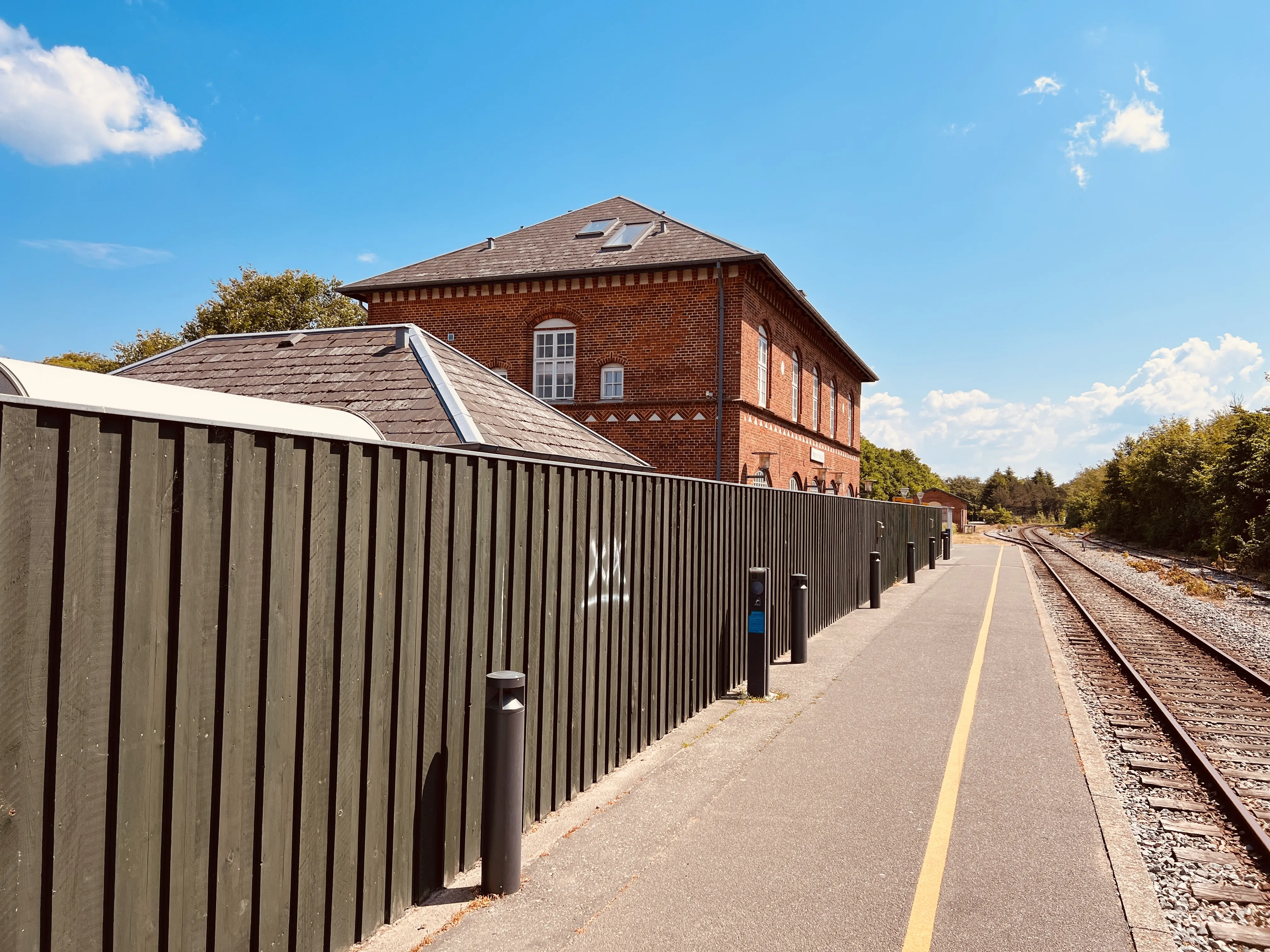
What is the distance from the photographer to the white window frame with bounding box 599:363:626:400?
22.1m

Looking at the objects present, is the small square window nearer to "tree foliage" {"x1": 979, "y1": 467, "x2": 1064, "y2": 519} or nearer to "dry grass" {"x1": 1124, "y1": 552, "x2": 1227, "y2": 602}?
"dry grass" {"x1": 1124, "y1": 552, "x2": 1227, "y2": 602}

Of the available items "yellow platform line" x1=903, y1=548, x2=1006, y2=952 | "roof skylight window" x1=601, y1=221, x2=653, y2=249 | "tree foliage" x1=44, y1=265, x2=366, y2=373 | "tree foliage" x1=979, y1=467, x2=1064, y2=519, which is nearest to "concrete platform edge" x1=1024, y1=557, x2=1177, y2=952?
"yellow platform line" x1=903, y1=548, x2=1006, y2=952

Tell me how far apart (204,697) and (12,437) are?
41.7 inches

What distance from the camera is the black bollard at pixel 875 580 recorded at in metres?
16.4

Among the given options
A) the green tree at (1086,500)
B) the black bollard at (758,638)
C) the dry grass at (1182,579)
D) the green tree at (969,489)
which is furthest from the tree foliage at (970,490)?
the black bollard at (758,638)

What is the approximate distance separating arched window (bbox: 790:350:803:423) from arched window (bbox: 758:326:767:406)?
8.85ft

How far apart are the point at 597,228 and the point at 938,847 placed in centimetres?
2233

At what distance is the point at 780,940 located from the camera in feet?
12.2

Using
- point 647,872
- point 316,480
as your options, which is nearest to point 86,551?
point 316,480

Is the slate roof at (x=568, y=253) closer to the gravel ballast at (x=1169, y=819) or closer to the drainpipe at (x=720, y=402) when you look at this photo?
the drainpipe at (x=720, y=402)

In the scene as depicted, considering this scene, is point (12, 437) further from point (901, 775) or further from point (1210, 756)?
point (1210, 756)

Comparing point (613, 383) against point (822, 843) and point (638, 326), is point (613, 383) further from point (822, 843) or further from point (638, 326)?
point (822, 843)

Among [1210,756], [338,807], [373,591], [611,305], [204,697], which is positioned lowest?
[1210,756]

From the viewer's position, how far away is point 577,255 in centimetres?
2297
